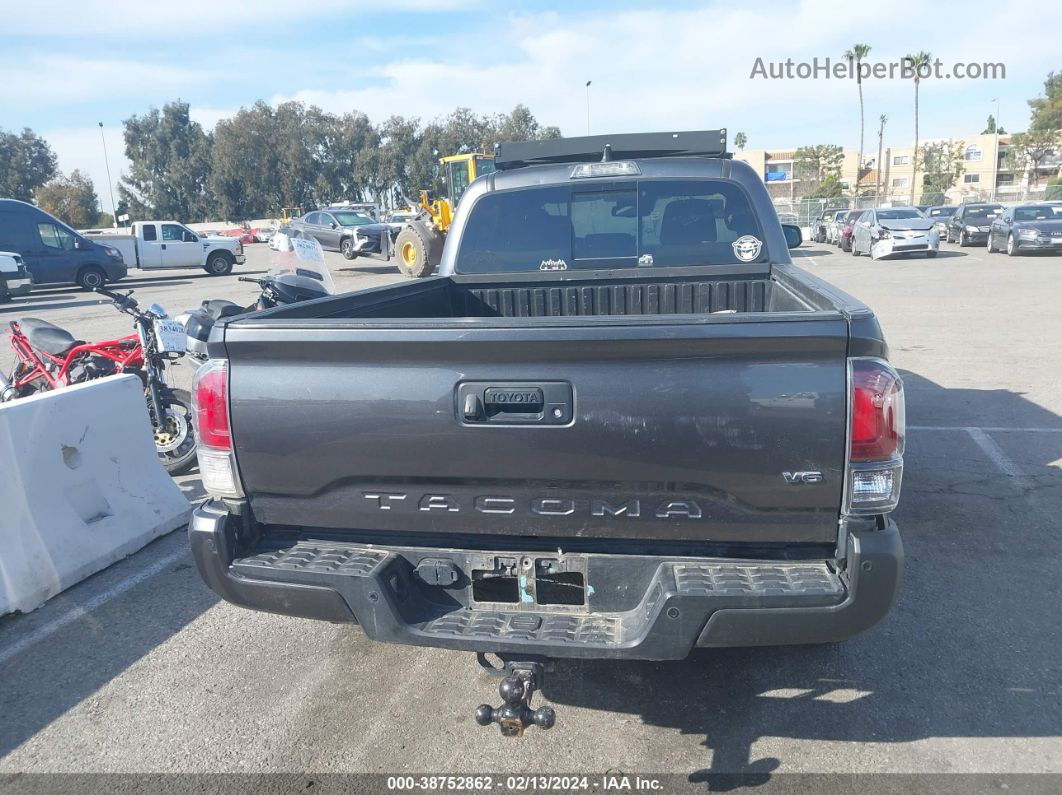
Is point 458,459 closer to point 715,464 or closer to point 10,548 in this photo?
point 715,464

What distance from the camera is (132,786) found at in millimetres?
2963

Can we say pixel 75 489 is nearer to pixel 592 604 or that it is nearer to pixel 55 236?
pixel 592 604

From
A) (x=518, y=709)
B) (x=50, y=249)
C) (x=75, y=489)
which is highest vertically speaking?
(x=50, y=249)

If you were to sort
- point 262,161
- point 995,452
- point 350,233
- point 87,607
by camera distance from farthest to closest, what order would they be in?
point 262,161 < point 350,233 < point 995,452 < point 87,607

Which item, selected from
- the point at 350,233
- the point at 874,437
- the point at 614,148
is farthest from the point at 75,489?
the point at 350,233

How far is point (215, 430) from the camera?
9.36 feet

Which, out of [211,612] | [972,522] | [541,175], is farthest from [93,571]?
[972,522]

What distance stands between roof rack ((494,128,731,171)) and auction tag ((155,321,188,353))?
9.47ft

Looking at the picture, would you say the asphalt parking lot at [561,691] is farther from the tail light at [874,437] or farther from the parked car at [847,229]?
the parked car at [847,229]

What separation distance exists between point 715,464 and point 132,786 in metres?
2.40

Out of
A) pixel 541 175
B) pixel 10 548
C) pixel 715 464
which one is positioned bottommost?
pixel 10 548

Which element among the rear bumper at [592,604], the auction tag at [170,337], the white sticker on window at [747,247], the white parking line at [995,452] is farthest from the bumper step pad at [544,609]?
the white parking line at [995,452]

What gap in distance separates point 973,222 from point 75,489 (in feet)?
103

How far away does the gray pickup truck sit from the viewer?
98.4 inches
